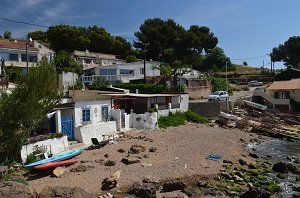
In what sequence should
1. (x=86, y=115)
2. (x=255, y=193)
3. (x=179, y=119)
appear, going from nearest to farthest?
(x=255, y=193), (x=86, y=115), (x=179, y=119)

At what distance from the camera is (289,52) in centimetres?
11450

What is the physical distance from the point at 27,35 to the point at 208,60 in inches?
1879

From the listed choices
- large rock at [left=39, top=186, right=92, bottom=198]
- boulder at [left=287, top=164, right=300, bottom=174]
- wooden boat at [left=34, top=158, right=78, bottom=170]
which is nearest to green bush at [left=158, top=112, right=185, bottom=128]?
boulder at [left=287, top=164, right=300, bottom=174]

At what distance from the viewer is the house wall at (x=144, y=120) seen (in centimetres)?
4202

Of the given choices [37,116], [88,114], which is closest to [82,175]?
[37,116]

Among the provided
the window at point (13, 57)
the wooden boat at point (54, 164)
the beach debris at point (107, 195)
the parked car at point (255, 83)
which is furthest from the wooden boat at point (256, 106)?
the beach debris at point (107, 195)

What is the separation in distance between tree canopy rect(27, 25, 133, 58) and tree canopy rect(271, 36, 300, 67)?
50665mm

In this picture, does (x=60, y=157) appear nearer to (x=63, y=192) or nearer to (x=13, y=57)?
(x=63, y=192)

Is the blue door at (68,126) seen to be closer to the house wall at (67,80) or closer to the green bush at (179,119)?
the green bush at (179,119)

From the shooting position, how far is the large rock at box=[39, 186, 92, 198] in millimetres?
22000

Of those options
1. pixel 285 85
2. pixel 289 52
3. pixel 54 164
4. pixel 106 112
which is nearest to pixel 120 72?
pixel 285 85

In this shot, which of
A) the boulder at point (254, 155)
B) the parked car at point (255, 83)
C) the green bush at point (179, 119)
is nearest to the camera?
the boulder at point (254, 155)

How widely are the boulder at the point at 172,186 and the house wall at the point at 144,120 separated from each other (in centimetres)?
1722

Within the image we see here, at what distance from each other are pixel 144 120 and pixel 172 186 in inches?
705
